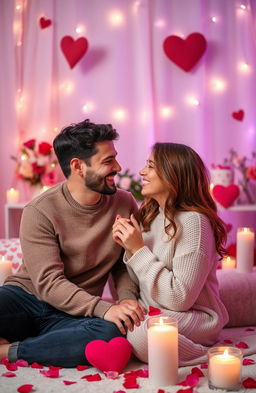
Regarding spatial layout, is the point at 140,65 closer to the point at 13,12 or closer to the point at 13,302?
the point at 13,12

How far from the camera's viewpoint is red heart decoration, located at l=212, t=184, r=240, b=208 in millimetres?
3861

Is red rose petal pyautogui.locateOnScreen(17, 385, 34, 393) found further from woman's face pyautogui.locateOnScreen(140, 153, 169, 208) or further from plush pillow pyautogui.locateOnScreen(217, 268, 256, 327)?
plush pillow pyautogui.locateOnScreen(217, 268, 256, 327)

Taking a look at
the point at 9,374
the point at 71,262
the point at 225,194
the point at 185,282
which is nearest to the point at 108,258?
the point at 71,262

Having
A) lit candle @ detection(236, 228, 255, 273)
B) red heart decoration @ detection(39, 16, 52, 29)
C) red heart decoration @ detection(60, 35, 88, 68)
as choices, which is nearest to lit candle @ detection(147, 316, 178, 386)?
lit candle @ detection(236, 228, 255, 273)

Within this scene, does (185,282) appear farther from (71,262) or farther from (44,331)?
(44,331)

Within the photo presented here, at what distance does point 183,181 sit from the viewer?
243cm

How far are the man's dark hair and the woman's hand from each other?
1.10 feet

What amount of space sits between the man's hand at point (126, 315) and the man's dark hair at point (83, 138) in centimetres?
59

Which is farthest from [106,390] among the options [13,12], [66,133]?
[13,12]

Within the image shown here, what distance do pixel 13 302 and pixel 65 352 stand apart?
A: 13.2 inches

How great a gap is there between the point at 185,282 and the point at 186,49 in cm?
210

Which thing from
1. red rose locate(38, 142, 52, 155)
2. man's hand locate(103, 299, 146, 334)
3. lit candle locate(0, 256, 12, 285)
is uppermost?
red rose locate(38, 142, 52, 155)

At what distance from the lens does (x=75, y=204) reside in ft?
8.42

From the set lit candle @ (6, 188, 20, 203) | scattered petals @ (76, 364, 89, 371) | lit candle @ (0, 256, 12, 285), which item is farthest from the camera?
lit candle @ (6, 188, 20, 203)
